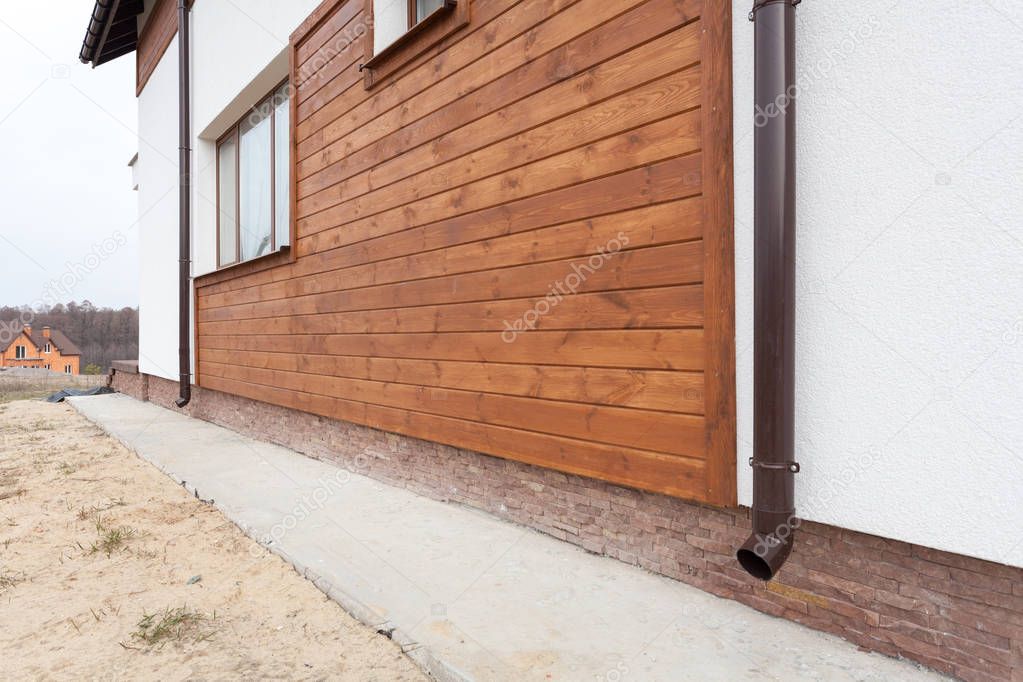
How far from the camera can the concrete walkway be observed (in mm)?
1841

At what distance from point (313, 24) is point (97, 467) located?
4.23 meters

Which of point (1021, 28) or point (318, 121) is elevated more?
point (318, 121)

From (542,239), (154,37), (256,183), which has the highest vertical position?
(154,37)

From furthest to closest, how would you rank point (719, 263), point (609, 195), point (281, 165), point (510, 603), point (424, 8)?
1. point (281, 165)
2. point (424, 8)
3. point (609, 195)
4. point (510, 603)
5. point (719, 263)

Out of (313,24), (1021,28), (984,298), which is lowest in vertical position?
(984,298)

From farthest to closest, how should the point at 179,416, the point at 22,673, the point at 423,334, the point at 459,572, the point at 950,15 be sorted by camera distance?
the point at 179,416 → the point at 423,334 → the point at 459,572 → the point at 22,673 → the point at 950,15

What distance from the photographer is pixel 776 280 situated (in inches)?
77.5

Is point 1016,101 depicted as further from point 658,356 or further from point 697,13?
point 658,356

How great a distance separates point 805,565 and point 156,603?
2527 millimetres

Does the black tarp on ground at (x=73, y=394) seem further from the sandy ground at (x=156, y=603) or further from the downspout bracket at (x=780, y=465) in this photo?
the downspout bracket at (x=780, y=465)

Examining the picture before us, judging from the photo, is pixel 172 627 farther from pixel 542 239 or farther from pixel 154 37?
pixel 154 37

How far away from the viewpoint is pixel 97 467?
517cm

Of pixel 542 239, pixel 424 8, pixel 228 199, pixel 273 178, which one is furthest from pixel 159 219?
pixel 542 239

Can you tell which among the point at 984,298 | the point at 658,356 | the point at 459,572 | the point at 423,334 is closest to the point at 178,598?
the point at 459,572
